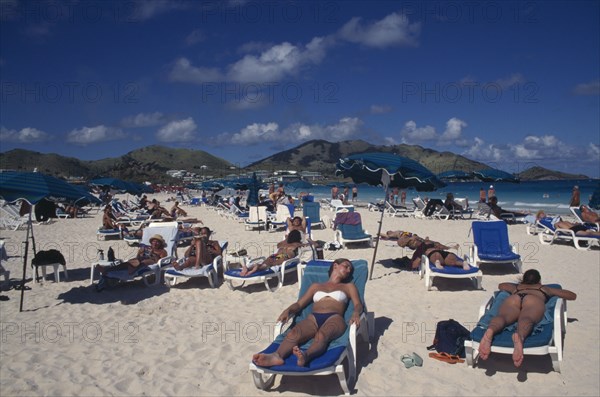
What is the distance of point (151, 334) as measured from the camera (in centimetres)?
468

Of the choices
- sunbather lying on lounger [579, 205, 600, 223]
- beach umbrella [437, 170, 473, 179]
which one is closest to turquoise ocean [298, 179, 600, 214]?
beach umbrella [437, 170, 473, 179]

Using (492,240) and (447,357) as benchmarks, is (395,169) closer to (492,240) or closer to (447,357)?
(492,240)

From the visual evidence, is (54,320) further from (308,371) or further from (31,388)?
(308,371)

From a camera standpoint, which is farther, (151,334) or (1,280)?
(1,280)

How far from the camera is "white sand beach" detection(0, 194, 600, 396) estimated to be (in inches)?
138

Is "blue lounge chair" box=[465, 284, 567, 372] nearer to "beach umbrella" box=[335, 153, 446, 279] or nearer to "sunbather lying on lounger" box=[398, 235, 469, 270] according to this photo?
"sunbather lying on lounger" box=[398, 235, 469, 270]

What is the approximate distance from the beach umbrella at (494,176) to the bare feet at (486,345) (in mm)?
10763

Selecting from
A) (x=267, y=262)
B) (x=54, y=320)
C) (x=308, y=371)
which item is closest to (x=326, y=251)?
(x=267, y=262)

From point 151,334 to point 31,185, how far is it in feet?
7.69

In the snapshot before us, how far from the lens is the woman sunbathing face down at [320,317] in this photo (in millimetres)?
3291

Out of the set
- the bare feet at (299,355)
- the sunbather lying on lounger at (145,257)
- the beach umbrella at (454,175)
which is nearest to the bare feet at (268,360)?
the bare feet at (299,355)

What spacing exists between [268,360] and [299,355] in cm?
24

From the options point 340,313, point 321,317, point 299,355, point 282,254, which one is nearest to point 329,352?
point 299,355

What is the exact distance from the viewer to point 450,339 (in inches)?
161
